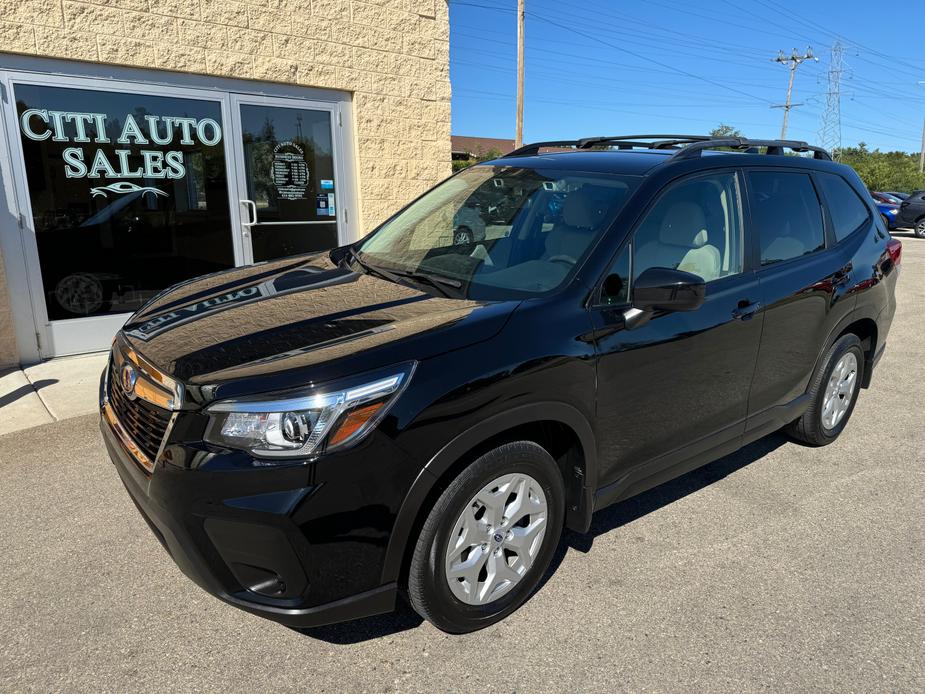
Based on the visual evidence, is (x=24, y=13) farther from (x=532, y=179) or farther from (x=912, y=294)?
(x=912, y=294)

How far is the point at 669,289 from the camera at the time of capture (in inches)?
107

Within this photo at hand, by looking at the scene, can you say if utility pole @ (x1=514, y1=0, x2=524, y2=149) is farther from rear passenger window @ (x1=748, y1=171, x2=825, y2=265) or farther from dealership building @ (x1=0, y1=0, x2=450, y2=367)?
rear passenger window @ (x1=748, y1=171, x2=825, y2=265)

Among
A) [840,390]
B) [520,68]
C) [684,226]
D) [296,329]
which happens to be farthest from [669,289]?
[520,68]

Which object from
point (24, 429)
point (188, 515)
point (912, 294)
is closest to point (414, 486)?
point (188, 515)

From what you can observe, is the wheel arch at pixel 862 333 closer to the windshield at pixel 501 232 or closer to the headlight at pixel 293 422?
the windshield at pixel 501 232

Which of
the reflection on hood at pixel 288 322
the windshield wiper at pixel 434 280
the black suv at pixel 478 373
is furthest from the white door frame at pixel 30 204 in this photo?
the windshield wiper at pixel 434 280

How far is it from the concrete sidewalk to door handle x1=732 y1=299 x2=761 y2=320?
14.3ft

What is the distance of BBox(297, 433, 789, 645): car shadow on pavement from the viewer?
266cm

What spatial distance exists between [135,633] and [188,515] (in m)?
0.81

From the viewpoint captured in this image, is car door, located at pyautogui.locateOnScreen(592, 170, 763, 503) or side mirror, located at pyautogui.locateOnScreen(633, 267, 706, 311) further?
car door, located at pyautogui.locateOnScreen(592, 170, 763, 503)

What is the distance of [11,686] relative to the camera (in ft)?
7.73

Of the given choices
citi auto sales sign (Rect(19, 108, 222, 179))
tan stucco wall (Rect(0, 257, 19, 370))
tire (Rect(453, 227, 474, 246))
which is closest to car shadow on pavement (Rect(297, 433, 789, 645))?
tire (Rect(453, 227, 474, 246))

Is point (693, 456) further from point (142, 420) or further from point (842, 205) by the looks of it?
point (142, 420)

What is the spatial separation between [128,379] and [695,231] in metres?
2.59
